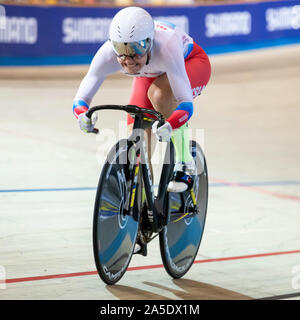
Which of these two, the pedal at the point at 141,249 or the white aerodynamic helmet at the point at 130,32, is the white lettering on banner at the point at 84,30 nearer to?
the pedal at the point at 141,249

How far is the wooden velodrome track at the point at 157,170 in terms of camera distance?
12.1 ft

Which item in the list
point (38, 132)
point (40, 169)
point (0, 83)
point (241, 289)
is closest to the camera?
point (241, 289)

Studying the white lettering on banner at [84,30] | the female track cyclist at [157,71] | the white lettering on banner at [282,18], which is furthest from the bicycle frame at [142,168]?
the white lettering on banner at [282,18]

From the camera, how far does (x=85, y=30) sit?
48.7ft

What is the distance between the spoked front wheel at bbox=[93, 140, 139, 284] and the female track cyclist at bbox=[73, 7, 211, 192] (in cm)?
24

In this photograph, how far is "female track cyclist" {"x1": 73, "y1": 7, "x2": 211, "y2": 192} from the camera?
3.38m

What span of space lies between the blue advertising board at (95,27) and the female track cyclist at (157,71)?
10641 mm

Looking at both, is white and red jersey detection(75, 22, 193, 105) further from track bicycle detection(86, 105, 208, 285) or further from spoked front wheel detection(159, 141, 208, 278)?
spoked front wheel detection(159, 141, 208, 278)

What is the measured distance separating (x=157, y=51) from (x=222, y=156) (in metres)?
4.16

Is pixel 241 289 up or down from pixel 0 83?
up

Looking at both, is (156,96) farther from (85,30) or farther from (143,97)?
(85,30)

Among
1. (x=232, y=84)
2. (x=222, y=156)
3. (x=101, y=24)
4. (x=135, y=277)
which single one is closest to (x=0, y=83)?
(x=101, y=24)

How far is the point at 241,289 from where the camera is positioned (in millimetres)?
3670

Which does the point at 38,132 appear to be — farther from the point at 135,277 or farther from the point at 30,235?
the point at 135,277
